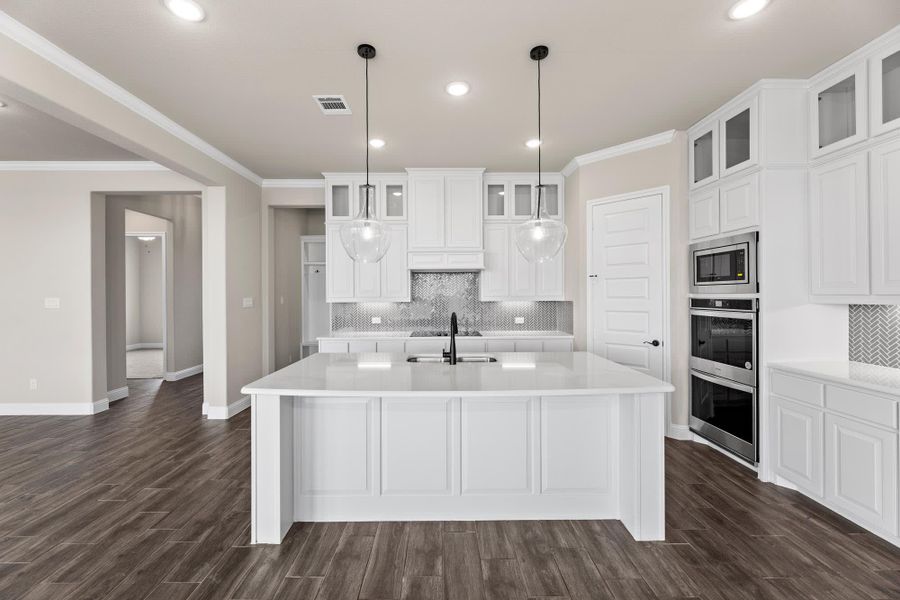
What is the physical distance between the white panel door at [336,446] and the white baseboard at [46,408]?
3.91 metres

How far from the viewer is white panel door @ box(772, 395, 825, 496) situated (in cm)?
259

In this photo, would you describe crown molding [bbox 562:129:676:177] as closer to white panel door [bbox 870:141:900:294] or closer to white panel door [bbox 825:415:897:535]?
white panel door [bbox 870:141:900:294]

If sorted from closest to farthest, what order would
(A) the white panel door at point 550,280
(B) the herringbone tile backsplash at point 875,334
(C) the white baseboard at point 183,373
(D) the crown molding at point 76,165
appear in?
(B) the herringbone tile backsplash at point 875,334, (D) the crown molding at point 76,165, (A) the white panel door at point 550,280, (C) the white baseboard at point 183,373

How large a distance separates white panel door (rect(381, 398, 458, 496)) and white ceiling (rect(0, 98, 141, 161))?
149 inches

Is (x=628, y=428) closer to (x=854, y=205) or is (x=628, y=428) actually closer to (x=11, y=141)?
(x=854, y=205)

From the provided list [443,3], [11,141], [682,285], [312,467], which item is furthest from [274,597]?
[11,141]

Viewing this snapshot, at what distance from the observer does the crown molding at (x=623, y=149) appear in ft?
13.0

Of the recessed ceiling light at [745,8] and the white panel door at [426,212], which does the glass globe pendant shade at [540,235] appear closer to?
the recessed ceiling light at [745,8]

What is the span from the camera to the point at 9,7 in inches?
85.7

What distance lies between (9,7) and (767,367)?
16.0 feet

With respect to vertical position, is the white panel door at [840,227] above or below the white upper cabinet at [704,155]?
below

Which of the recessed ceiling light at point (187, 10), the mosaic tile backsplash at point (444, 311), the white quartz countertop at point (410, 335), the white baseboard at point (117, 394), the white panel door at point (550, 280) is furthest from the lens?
the mosaic tile backsplash at point (444, 311)

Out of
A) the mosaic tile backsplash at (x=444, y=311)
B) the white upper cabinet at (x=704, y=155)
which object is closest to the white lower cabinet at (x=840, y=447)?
the white upper cabinet at (x=704, y=155)

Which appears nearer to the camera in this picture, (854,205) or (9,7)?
(9,7)
